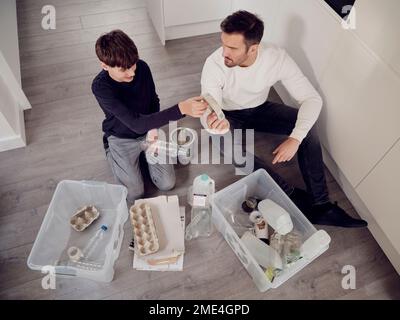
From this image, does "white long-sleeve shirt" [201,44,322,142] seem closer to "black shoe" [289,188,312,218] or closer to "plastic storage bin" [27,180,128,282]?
"black shoe" [289,188,312,218]

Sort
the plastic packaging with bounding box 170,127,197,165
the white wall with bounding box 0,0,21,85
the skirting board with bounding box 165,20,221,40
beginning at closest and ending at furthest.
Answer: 1. the plastic packaging with bounding box 170,127,197,165
2. the white wall with bounding box 0,0,21,85
3. the skirting board with bounding box 165,20,221,40

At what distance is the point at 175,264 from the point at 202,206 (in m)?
0.27

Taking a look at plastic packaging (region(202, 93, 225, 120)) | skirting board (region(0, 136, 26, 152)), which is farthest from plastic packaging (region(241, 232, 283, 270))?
skirting board (region(0, 136, 26, 152))

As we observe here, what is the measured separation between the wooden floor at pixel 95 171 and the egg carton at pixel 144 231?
4.5 inches

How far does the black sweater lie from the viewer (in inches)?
47.2

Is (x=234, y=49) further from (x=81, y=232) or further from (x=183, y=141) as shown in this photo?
(x=81, y=232)

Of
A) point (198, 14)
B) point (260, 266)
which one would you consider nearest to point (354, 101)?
point (260, 266)

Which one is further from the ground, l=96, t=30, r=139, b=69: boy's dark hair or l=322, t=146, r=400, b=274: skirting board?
l=96, t=30, r=139, b=69: boy's dark hair

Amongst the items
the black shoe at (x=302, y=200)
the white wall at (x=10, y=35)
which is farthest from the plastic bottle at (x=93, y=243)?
the white wall at (x=10, y=35)

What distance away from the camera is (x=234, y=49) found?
122cm

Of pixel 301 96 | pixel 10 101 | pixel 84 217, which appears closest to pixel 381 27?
pixel 301 96

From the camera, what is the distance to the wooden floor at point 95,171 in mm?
1337

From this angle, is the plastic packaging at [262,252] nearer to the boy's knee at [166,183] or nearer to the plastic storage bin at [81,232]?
the boy's knee at [166,183]

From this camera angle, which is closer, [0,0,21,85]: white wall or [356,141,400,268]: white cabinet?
[356,141,400,268]: white cabinet
